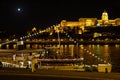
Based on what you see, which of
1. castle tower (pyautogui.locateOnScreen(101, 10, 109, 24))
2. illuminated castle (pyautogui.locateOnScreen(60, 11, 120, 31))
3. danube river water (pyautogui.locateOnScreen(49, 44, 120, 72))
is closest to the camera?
danube river water (pyautogui.locateOnScreen(49, 44, 120, 72))

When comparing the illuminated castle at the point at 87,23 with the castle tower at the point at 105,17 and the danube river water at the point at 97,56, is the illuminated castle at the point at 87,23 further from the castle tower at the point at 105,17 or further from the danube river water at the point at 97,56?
the danube river water at the point at 97,56

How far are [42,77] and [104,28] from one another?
128m

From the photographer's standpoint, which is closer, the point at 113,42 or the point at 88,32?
the point at 113,42

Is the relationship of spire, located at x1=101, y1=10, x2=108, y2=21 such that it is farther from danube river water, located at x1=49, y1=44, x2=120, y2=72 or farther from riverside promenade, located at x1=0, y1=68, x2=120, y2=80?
riverside promenade, located at x1=0, y1=68, x2=120, y2=80

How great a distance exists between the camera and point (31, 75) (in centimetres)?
1209

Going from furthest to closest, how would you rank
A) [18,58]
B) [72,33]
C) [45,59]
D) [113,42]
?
1. [72,33]
2. [113,42]
3. [45,59]
4. [18,58]

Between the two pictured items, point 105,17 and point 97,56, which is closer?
point 97,56

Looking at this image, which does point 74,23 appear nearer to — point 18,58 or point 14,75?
point 18,58

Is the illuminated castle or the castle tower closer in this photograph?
the illuminated castle

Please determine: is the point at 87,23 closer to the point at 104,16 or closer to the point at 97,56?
the point at 104,16

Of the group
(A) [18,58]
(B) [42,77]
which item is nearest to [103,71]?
(B) [42,77]

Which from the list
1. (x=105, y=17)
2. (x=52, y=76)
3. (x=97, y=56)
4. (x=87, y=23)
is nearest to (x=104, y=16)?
(x=105, y=17)

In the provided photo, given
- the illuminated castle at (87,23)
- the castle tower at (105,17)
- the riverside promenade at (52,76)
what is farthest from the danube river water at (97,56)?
the castle tower at (105,17)

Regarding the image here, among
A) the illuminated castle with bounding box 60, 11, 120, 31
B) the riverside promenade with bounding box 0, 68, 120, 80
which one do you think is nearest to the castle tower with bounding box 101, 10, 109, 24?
the illuminated castle with bounding box 60, 11, 120, 31
